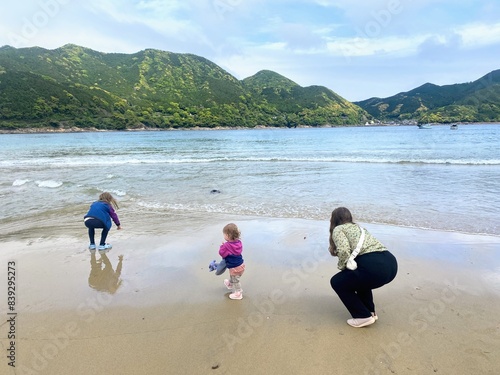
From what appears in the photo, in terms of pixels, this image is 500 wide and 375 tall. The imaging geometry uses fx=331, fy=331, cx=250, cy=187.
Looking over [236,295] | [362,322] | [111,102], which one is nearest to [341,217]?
[362,322]

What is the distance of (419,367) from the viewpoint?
133 inches

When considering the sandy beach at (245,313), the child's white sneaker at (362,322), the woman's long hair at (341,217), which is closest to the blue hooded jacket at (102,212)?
the sandy beach at (245,313)

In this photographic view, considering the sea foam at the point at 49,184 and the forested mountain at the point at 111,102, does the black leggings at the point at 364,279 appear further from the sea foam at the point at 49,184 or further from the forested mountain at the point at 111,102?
the forested mountain at the point at 111,102

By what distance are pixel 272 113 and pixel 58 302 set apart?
182 metres

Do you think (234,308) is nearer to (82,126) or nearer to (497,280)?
(497,280)

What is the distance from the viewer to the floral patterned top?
A: 3.97 m

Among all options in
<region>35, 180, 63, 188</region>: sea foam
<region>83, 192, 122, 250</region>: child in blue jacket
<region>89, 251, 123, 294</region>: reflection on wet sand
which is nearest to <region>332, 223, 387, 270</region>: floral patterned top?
<region>89, 251, 123, 294</region>: reflection on wet sand

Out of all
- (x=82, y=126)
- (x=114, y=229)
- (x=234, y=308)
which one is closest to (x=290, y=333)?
(x=234, y=308)

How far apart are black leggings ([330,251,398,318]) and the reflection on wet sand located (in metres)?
3.57

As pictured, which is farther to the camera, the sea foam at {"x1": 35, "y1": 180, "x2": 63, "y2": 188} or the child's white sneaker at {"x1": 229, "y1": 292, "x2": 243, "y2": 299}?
the sea foam at {"x1": 35, "y1": 180, "x2": 63, "y2": 188}

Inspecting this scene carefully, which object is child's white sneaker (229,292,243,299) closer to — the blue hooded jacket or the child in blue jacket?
the child in blue jacket

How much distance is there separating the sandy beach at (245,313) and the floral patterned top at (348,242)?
0.98 m

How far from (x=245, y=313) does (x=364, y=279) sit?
5.42ft

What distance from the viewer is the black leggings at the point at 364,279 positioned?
3.95m
